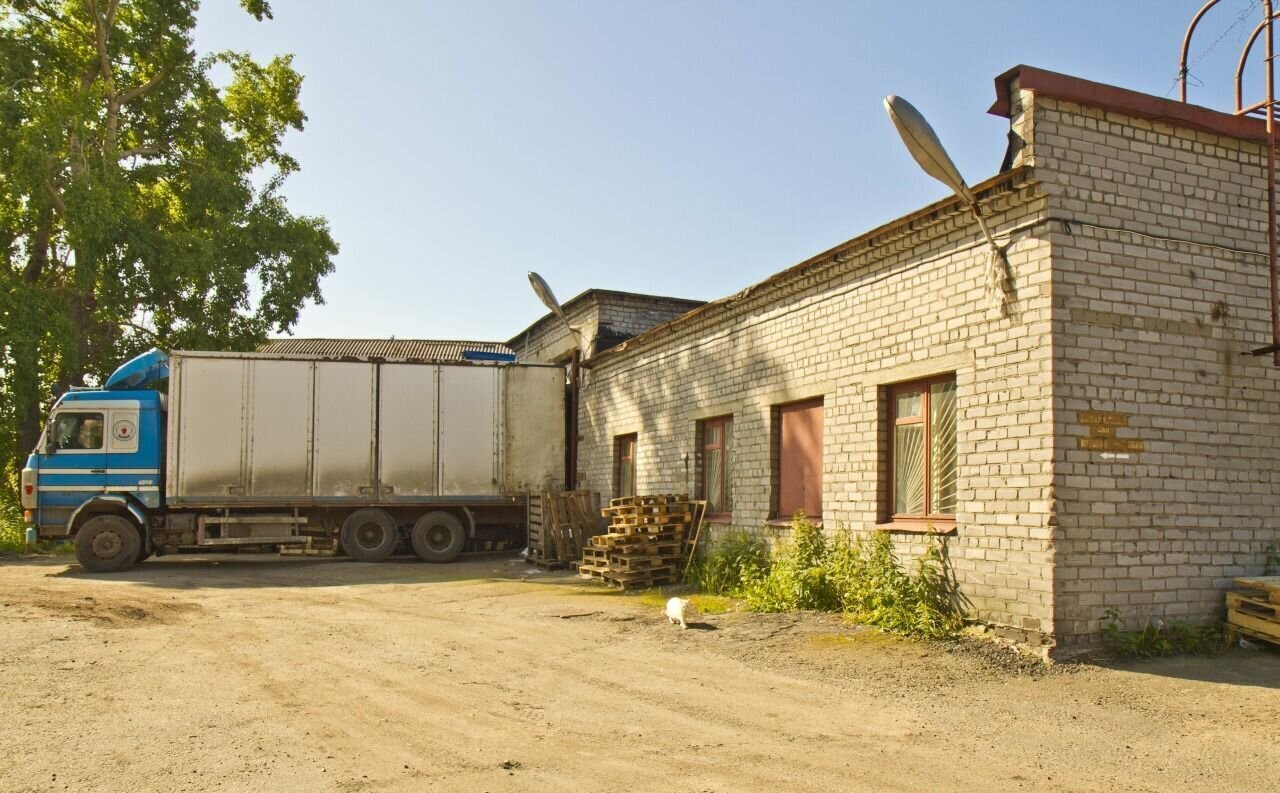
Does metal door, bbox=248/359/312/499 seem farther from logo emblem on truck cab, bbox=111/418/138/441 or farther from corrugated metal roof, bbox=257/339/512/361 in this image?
corrugated metal roof, bbox=257/339/512/361

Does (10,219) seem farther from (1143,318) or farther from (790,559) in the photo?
(1143,318)

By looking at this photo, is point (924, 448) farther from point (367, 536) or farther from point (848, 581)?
point (367, 536)

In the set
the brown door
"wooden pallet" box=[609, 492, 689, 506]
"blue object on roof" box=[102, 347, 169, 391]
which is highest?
"blue object on roof" box=[102, 347, 169, 391]

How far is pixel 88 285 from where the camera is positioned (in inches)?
754

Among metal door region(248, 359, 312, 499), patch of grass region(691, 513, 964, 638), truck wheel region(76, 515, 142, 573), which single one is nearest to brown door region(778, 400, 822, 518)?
patch of grass region(691, 513, 964, 638)

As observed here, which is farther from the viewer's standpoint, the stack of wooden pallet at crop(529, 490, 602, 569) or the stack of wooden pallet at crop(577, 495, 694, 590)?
the stack of wooden pallet at crop(529, 490, 602, 569)

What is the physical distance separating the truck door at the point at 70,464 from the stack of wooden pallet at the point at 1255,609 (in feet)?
51.1

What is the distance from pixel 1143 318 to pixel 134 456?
14815 millimetres

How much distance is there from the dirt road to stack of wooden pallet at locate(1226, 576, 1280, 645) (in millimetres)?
222

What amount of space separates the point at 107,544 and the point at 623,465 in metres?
8.67

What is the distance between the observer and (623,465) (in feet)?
54.6

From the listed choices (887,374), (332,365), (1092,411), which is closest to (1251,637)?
(1092,411)

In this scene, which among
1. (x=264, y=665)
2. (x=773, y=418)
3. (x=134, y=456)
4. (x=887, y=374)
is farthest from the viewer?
(x=134, y=456)

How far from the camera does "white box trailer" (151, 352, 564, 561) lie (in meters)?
15.5
